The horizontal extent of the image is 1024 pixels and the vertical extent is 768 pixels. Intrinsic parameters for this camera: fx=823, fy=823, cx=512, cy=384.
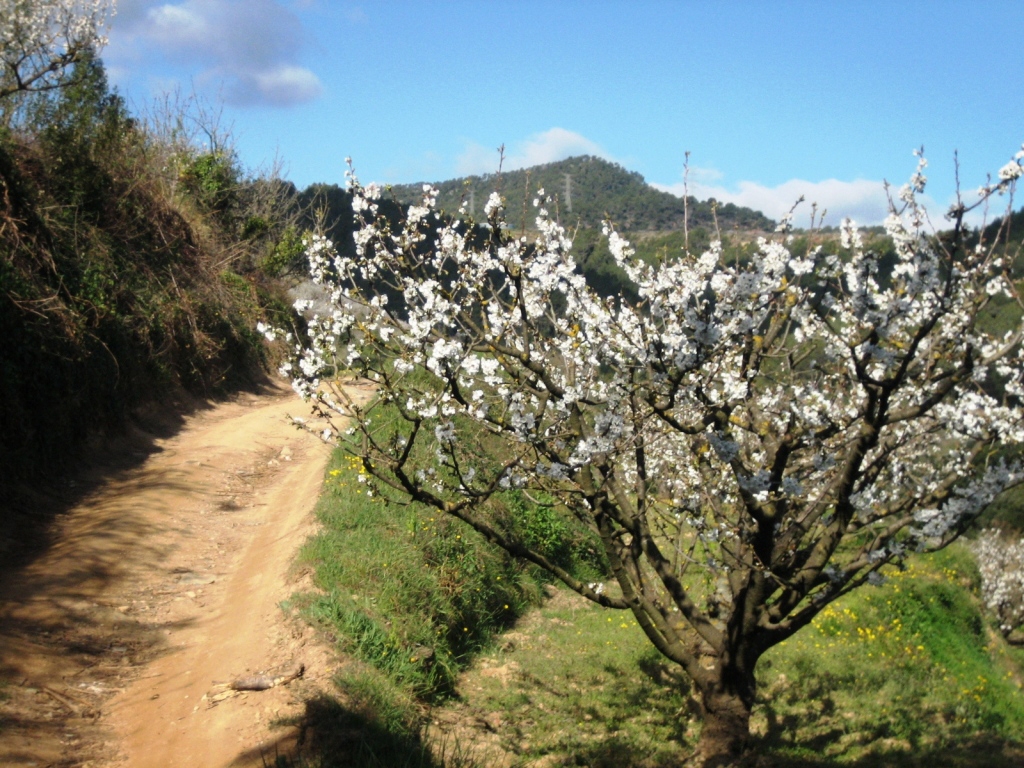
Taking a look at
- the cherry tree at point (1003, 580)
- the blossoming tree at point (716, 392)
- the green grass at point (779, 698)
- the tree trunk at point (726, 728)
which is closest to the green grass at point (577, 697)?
the green grass at point (779, 698)

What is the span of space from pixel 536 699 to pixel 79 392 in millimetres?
6050

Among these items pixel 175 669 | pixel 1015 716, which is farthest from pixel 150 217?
pixel 1015 716

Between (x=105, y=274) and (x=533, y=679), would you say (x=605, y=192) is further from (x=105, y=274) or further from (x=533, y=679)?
(x=533, y=679)

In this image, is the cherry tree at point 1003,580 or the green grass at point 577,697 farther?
the cherry tree at point 1003,580

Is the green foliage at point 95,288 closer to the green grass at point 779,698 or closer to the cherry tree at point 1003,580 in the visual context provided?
the green grass at point 779,698

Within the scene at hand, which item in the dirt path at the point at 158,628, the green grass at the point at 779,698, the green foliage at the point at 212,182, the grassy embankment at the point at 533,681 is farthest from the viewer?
the green foliage at the point at 212,182

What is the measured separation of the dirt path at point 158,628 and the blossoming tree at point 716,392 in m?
1.66

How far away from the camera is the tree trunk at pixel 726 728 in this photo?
5.77 meters

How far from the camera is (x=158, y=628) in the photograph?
622cm

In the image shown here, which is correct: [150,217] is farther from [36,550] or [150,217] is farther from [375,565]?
[375,565]

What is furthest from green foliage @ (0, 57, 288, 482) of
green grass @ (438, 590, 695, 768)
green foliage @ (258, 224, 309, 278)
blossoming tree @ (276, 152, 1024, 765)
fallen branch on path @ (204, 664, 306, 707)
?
green grass @ (438, 590, 695, 768)

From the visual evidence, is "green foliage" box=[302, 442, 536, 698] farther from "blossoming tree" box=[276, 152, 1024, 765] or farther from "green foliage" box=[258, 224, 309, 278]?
"green foliage" box=[258, 224, 309, 278]

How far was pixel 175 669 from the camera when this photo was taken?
5.68 metres

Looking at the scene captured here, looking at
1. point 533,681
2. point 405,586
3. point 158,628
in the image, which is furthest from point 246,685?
point 533,681
